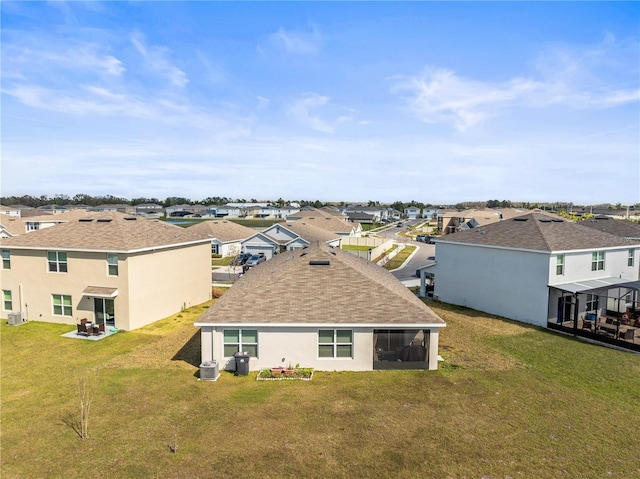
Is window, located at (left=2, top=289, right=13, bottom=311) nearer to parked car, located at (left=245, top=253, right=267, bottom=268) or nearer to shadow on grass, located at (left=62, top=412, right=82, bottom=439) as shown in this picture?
shadow on grass, located at (left=62, top=412, right=82, bottom=439)

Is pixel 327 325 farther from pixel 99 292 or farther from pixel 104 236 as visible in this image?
pixel 104 236

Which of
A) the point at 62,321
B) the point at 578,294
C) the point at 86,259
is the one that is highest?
the point at 86,259

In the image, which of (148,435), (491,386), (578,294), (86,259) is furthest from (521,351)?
(86,259)

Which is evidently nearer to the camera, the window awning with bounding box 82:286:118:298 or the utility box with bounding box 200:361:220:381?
the utility box with bounding box 200:361:220:381

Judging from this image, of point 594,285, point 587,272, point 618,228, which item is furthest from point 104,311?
point 618,228

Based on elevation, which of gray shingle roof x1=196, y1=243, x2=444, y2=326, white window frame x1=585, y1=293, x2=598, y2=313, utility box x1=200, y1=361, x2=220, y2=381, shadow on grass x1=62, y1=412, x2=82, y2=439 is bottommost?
shadow on grass x1=62, y1=412, x2=82, y2=439

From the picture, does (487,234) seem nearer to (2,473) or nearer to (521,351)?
(521,351)

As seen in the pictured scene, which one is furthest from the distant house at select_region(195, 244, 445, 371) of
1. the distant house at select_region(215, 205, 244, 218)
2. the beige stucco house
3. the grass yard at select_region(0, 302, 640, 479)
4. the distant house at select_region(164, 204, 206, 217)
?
the distant house at select_region(164, 204, 206, 217)

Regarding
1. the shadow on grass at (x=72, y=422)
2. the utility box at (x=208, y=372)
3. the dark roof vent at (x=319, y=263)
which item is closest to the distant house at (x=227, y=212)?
the dark roof vent at (x=319, y=263)
